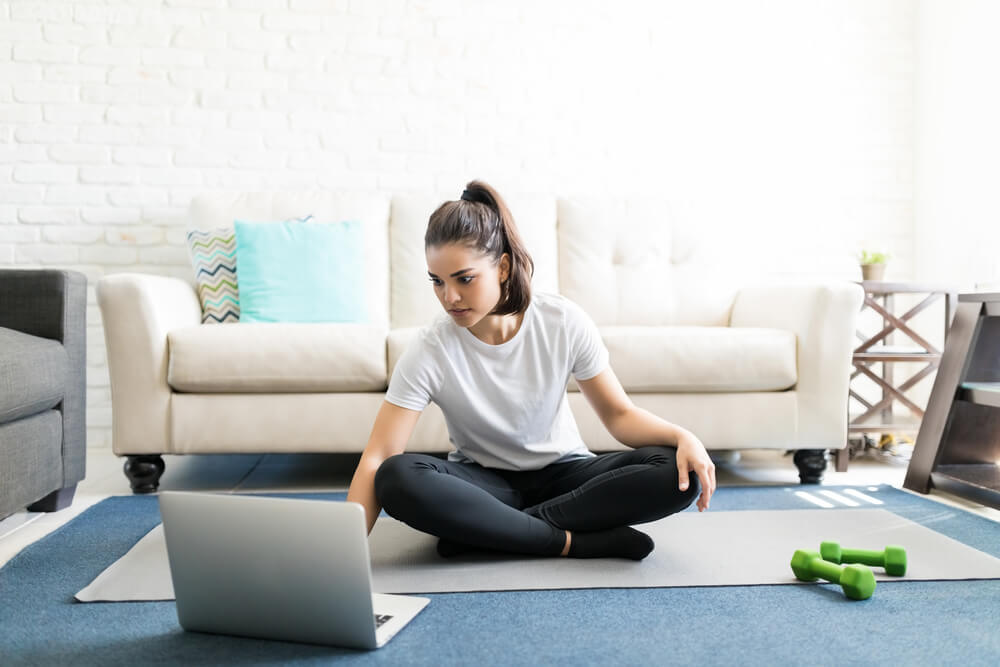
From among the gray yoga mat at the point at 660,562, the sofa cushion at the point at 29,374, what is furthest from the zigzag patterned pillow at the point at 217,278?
the gray yoga mat at the point at 660,562

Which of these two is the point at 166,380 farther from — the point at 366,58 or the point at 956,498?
the point at 956,498

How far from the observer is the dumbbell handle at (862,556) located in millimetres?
1484

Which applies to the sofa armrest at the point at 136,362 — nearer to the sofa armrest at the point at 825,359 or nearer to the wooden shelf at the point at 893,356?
the sofa armrest at the point at 825,359

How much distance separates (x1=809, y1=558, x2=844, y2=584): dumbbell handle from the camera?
138cm

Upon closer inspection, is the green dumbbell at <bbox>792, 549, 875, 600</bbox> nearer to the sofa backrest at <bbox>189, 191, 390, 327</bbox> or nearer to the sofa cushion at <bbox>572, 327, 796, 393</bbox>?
the sofa cushion at <bbox>572, 327, 796, 393</bbox>

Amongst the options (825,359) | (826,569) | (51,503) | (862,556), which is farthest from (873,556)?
(51,503)

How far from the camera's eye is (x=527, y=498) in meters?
1.64

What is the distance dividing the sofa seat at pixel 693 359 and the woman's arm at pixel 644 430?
0.65 metres

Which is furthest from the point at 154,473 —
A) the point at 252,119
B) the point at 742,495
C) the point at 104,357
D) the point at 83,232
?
the point at 742,495

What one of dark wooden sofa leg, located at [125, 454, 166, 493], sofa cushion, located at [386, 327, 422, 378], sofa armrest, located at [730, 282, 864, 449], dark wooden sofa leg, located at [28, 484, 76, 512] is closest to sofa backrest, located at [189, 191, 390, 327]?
sofa cushion, located at [386, 327, 422, 378]

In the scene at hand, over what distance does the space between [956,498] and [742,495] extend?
1.83 ft

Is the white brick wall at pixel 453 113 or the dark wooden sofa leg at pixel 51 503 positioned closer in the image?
the dark wooden sofa leg at pixel 51 503

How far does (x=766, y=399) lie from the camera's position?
93.0 inches

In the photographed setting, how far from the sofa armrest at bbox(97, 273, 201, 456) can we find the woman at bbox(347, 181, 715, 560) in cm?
101
